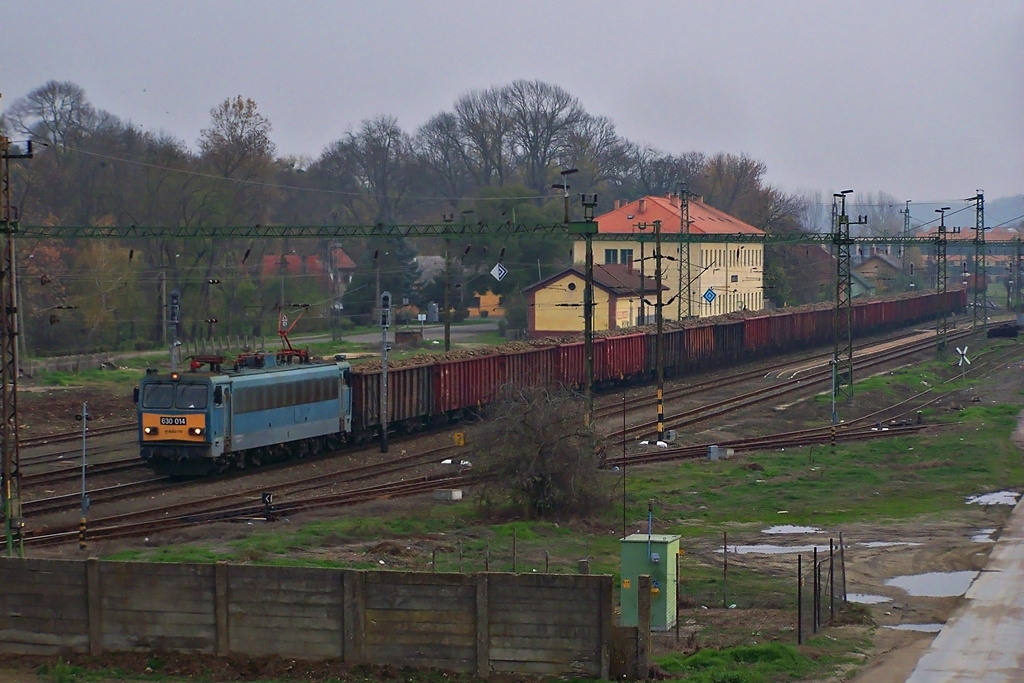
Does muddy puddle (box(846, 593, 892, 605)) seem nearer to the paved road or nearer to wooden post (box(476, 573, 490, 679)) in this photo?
the paved road

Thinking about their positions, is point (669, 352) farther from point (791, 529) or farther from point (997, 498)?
point (791, 529)

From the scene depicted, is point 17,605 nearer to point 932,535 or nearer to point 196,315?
point 932,535

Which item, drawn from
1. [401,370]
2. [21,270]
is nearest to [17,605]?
[401,370]

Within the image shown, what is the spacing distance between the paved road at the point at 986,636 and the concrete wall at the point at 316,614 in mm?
4197

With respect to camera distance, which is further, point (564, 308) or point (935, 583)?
point (564, 308)

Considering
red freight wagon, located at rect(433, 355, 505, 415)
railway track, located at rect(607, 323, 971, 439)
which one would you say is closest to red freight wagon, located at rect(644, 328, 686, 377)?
railway track, located at rect(607, 323, 971, 439)

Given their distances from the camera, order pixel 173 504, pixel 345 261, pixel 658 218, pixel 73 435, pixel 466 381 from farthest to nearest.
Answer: pixel 345 261
pixel 658 218
pixel 466 381
pixel 73 435
pixel 173 504

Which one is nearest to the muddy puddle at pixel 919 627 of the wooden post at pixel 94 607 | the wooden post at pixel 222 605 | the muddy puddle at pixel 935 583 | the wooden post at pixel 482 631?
the muddy puddle at pixel 935 583

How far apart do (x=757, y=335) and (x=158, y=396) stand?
134ft

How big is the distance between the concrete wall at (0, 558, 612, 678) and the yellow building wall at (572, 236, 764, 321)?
5699 centimetres

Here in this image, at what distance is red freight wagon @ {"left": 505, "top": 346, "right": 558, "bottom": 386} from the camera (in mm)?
43438

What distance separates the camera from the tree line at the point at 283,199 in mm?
65500

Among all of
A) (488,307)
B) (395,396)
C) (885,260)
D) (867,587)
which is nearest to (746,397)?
(395,396)

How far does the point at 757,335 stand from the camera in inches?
2509
